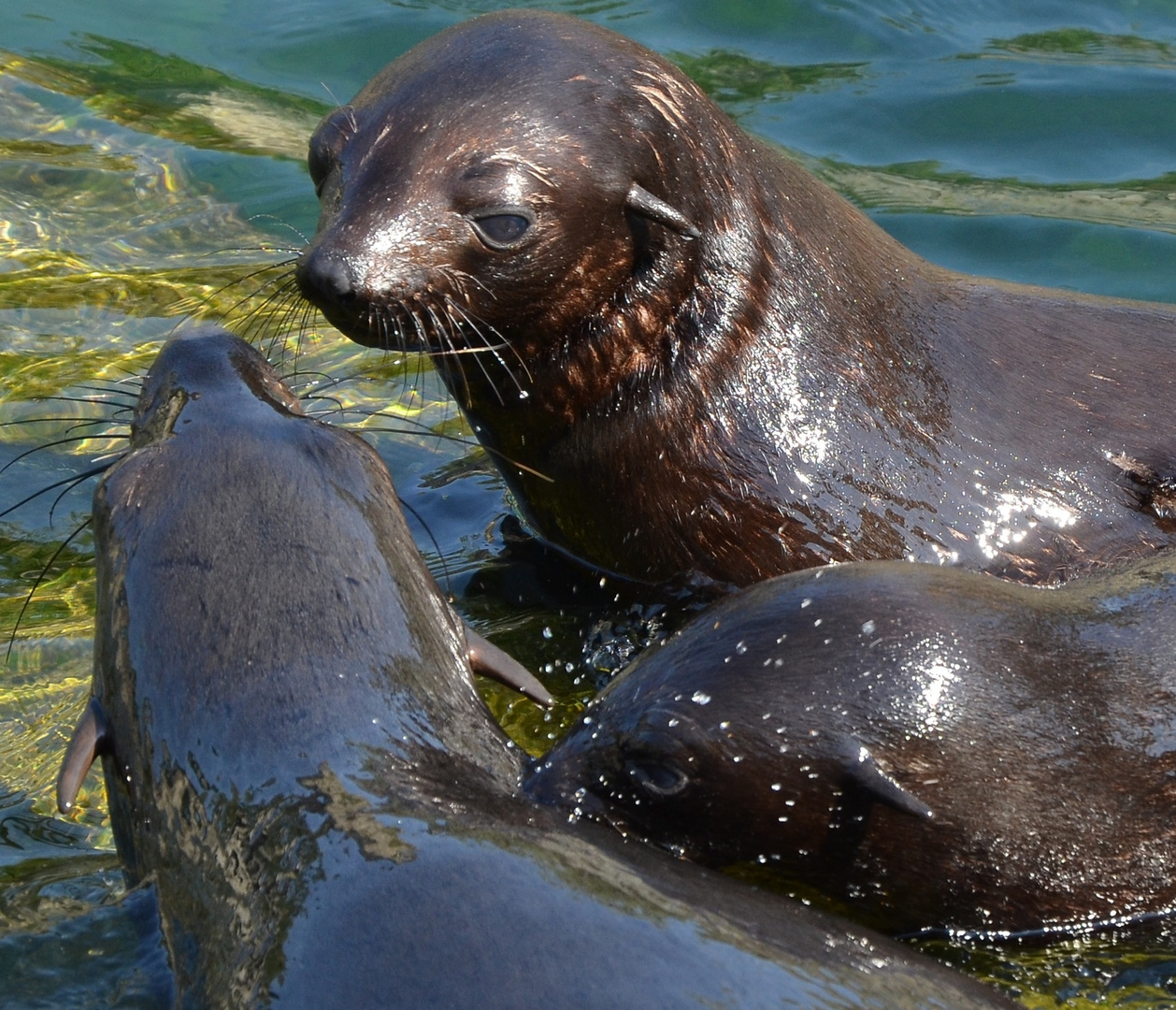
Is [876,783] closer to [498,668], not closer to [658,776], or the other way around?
[658,776]

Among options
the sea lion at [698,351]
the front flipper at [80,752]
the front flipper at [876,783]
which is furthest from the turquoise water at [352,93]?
the front flipper at [80,752]

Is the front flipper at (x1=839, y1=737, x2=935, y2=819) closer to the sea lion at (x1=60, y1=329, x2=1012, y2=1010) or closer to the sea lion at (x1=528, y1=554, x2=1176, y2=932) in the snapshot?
the sea lion at (x1=528, y1=554, x2=1176, y2=932)

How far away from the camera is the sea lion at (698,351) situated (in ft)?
20.0

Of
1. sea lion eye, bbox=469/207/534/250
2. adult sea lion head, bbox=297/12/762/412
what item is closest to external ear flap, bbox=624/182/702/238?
adult sea lion head, bbox=297/12/762/412

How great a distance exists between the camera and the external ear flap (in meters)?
6.21

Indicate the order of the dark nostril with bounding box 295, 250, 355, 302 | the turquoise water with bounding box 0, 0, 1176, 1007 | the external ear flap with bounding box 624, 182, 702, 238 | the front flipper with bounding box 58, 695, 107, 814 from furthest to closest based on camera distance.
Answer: the turquoise water with bounding box 0, 0, 1176, 1007 → the external ear flap with bounding box 624, 182, 702, 238 → the dark nostril with bounding box 295, 250, 355, 302 → the front flipper with bounding box 58, 695, 107, 814

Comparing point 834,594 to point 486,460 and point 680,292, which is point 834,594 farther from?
point 486,460

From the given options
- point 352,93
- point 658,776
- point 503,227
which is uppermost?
point 503,227

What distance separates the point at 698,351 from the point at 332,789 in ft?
9.58

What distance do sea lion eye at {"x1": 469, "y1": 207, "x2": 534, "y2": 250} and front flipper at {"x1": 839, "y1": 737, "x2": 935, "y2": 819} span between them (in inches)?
86.5

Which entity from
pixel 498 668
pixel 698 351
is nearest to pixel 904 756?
pixel 498 668

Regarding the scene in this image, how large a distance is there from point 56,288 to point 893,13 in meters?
5.90

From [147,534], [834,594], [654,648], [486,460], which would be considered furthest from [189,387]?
[486,460]

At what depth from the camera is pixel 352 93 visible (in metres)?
11.3
